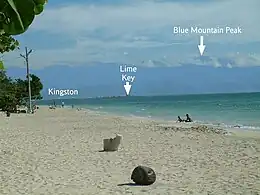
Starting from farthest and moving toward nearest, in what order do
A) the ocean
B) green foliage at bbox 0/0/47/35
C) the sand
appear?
the ocean
the sand
green foliage at bbox 0/0/47/35

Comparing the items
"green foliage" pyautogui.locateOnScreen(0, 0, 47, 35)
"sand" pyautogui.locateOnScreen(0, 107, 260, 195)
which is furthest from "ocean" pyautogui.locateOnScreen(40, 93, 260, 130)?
"green foliage" pyautogui.locateOnScreen(0, 0, 47, 35)

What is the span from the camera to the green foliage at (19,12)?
0.94 meters

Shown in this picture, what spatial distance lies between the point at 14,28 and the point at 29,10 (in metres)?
0.06

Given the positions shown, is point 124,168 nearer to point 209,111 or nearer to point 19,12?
point 19,12

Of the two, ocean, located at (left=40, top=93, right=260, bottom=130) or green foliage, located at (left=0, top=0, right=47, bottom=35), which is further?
ocean, located at (left=40, top=93, right=260, bottom=130)

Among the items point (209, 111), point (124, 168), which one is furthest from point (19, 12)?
point (209, 111)

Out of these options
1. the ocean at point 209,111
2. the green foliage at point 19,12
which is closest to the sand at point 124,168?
the green foliage at point 19,12

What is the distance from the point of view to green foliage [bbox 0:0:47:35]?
94 centimetres

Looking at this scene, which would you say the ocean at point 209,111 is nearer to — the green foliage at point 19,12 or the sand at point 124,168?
the sand at point 124,168

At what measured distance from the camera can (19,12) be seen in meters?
0.94

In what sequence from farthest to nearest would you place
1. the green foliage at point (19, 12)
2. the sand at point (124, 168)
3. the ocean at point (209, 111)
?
1. the ocean at point (209, 111)
2. the sand at point (124, 168)
3. the green foliage at point (19, 12)

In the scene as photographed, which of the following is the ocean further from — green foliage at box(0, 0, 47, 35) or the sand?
green foliage at box(0, 0, 47, 35)

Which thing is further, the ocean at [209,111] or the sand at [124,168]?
the ocean at [209,111]

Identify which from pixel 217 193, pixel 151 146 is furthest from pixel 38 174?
pixel 151 146
